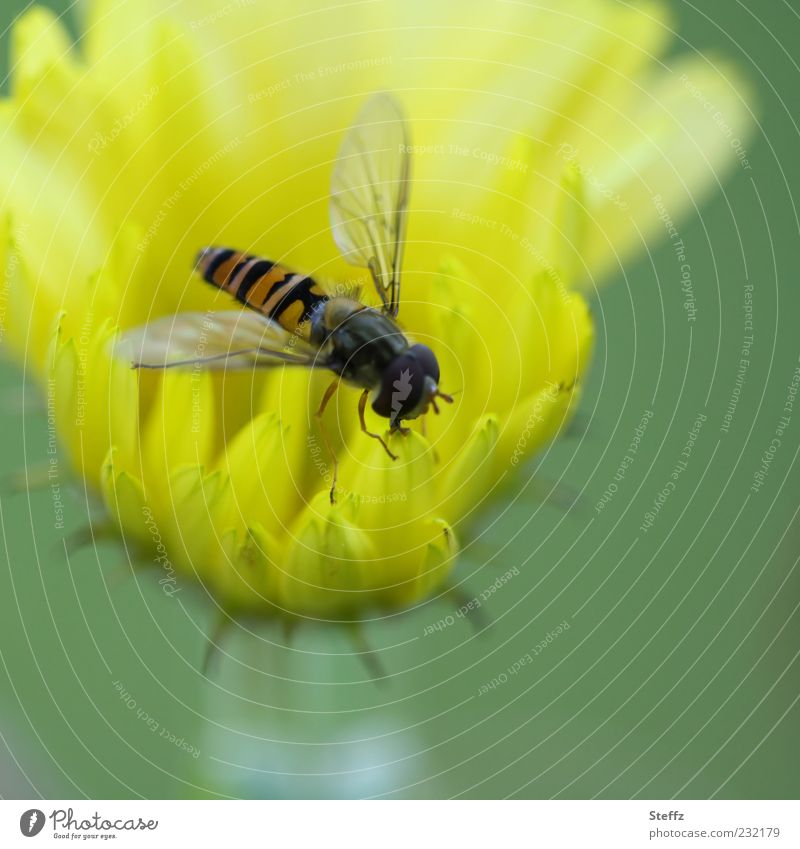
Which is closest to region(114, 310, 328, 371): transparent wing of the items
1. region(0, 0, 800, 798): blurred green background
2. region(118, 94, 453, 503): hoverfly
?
region(118, 94, 453, 503): hoverfly

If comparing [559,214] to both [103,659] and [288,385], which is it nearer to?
[288,385]

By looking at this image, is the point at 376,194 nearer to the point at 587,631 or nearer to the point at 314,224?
the point at 314,224
